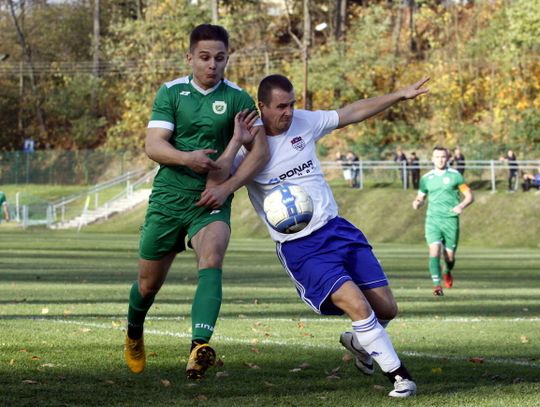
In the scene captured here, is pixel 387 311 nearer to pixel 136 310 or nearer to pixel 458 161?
pixel 136 310

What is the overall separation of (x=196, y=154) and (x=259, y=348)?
247cm

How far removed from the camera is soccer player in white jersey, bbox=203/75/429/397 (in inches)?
328

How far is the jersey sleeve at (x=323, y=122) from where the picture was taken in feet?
29.8

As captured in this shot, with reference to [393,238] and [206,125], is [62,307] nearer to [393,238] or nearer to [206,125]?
[206,125]

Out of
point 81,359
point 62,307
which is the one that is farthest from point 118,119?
point 81,359

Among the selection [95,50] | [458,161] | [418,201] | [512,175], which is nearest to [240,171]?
[418,201]

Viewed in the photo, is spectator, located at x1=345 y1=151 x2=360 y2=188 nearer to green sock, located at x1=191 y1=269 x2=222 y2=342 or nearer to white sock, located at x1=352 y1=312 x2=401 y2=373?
green sock, located at x1=191 y1=269 x2=222 y2=342

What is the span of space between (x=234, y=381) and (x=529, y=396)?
6.13 feet

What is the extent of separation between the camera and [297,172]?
8.81 metres

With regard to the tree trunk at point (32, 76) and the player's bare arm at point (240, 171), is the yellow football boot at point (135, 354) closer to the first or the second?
the player's bare arm at point (240, 171)

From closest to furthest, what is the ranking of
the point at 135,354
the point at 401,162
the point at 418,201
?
the point at 135,354
the point at 418,201
the point at 401,162

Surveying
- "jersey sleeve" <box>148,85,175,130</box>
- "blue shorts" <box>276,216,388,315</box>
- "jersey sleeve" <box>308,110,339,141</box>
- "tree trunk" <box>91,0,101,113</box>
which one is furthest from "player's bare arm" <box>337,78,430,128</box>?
"tree trunk" <box>91,0,101,113</box>

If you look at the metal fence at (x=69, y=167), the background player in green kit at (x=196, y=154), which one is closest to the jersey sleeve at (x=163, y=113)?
the background player in green kit at (x=196, y=154)

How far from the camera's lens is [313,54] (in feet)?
258
